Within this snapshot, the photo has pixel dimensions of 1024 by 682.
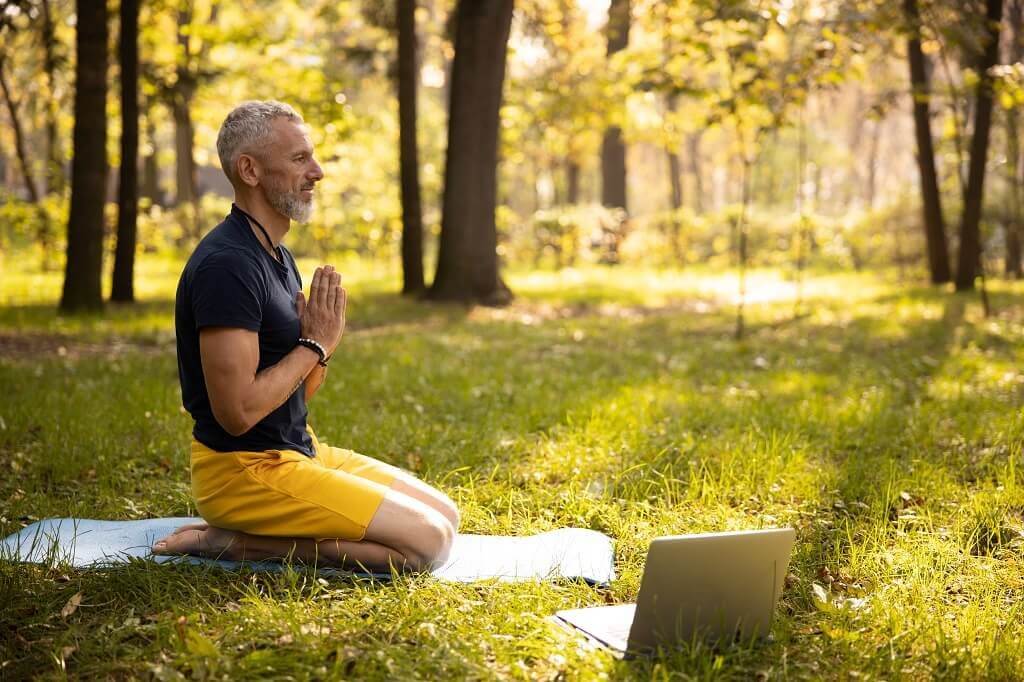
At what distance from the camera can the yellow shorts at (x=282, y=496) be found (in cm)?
380

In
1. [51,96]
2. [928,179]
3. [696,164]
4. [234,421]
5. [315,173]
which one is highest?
[696,164]

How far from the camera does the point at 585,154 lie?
87.8 ft

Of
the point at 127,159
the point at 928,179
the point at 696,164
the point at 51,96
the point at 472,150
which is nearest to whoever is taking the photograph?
the point at 127,159

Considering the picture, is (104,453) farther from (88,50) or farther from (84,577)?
(88,50)

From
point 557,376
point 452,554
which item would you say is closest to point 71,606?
point 452,554

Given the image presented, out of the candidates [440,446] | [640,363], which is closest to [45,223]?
[640,363]

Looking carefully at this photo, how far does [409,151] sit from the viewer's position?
49.2 feet

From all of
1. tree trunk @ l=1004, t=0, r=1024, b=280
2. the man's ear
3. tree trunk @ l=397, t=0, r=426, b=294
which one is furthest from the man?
tree trunk @ l=1004, t=0, r=1024, b=280

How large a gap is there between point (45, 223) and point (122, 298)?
5.56 m

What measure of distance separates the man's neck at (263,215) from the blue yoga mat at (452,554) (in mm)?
1340

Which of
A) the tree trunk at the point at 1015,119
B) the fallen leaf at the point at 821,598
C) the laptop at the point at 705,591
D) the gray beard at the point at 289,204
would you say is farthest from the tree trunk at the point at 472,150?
the laptop at the point at 705,591

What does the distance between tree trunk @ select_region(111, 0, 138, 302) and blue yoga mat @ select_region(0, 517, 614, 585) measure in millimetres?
9196

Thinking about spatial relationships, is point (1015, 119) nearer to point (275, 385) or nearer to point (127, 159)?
point (127, 159)

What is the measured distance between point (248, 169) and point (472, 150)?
10.5m
